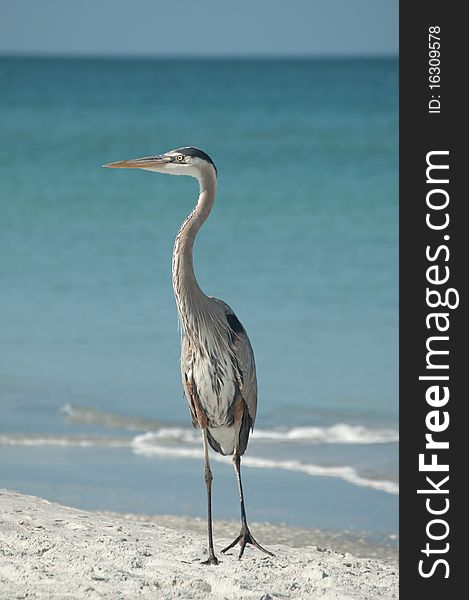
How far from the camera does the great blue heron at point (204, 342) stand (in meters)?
5.48

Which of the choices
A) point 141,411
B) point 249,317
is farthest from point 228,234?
point 141,411

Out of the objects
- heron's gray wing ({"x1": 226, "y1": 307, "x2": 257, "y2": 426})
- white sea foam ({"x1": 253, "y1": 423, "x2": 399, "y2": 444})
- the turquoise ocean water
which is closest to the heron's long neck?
heron's gray wing ({"x1": 226, "y1": 307, "x2": 257, "y2": 426})

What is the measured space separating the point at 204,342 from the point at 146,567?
0.96 metres

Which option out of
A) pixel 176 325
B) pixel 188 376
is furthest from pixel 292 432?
pixel 188 376

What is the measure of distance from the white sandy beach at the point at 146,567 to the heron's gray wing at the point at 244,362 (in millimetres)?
643

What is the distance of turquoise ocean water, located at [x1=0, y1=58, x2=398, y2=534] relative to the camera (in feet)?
24.3

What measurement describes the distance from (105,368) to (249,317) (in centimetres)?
185

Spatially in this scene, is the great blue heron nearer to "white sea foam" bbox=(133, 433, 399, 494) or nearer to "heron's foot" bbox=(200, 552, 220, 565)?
"heron's foot" bbox=(200, 552, 220, 565)

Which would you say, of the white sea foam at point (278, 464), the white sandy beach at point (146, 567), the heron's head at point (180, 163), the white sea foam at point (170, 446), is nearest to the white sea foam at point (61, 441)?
the white sea foam at point (170, 446)

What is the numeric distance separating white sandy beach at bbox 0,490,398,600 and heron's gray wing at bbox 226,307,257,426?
643 mm

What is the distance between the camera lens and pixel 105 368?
9992 millimetres

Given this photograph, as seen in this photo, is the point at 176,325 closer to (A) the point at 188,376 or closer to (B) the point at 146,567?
(A) the point at 188,376

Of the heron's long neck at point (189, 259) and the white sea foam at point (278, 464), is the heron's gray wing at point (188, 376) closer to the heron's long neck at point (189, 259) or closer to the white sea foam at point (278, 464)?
the heron's long neck at point (189, 259)

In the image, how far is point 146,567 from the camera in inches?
199
